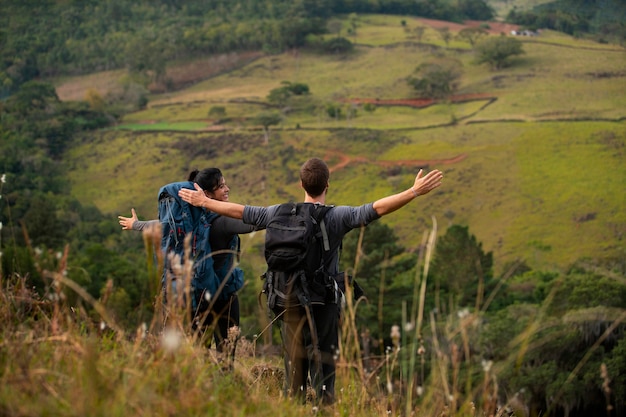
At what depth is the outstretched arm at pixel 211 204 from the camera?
15.6 feet

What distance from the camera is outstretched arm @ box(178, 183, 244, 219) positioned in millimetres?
4742

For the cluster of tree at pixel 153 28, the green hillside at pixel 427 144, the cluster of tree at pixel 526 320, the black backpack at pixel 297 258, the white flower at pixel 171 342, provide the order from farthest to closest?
the cluster of tree at pixel 153 28, the green hillside at pixel 427 144, the cluster of tree at pixel 526 320, the black backpack at pixel 297 258, the white flower at pixel 171 342

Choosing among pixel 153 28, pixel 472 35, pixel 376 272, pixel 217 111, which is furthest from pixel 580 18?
pixel 376 272

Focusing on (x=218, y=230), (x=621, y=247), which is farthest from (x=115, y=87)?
(x=218, y=230)

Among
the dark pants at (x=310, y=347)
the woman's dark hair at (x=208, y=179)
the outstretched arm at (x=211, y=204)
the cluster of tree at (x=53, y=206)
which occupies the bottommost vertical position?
the cluster of tree at (x=53, y=206)

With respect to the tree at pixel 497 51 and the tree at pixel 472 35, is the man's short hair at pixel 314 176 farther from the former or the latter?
the tree at pixel 472 35

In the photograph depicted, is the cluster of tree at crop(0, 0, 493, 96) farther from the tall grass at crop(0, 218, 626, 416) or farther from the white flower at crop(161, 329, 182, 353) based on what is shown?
the white flower at crop(161, 329, 182, 353)

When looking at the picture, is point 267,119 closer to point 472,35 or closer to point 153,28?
point 472,35

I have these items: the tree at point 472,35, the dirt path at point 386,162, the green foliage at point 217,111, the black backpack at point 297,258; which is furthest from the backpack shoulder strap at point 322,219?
the tree at point 472,35

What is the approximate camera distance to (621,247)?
146ft

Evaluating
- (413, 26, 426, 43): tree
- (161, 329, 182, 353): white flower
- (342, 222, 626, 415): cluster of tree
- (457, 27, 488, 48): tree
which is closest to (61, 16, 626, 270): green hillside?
(457, 27, 488, 48): tree

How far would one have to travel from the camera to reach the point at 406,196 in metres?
4.48

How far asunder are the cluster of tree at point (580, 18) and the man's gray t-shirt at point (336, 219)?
353 ft

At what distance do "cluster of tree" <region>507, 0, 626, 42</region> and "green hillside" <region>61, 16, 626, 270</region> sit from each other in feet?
39.5
